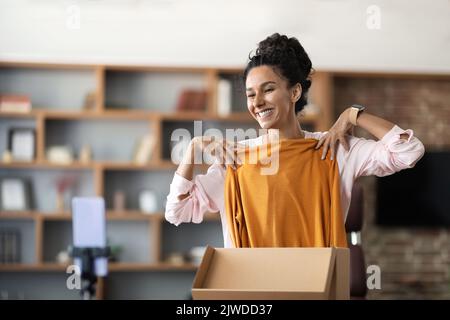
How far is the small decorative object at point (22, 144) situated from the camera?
5422 mm

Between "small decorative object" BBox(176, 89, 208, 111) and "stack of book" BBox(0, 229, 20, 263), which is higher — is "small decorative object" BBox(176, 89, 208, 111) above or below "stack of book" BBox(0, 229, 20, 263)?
above

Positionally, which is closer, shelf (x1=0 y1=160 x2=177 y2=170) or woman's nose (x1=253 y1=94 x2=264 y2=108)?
→ woman's nose (x1=253 y1=94 x2=264 y2=108)

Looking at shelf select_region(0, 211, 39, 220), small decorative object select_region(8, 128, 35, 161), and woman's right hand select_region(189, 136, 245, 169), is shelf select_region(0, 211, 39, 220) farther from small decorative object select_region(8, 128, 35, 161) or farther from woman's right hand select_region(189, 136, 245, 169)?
woman's right hand select_region(189, 136, 245, 169)

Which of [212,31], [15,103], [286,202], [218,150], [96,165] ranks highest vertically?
[212,31]

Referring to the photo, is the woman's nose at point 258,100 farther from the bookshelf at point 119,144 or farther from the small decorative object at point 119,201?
the small decorative object at point 119,201

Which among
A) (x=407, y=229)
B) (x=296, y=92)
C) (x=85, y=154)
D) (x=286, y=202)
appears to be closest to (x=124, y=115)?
(x=85, y=154)

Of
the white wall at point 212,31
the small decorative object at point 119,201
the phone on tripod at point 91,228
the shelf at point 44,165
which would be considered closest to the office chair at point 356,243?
the phone on tripod at point 91,228

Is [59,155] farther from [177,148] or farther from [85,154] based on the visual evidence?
[177,148]

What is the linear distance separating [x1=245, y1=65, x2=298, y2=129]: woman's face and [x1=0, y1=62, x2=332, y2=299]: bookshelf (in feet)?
11.3

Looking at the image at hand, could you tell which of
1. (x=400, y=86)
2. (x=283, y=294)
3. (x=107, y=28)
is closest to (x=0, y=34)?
(x=107, y=28)

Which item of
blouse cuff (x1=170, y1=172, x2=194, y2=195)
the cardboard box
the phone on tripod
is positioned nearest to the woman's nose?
blouse cuff (x1=170, y1=172, x2=194, y2=195)

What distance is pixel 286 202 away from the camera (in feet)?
6.05

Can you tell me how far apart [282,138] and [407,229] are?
3911 mm

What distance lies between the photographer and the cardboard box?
1454 millimetres
